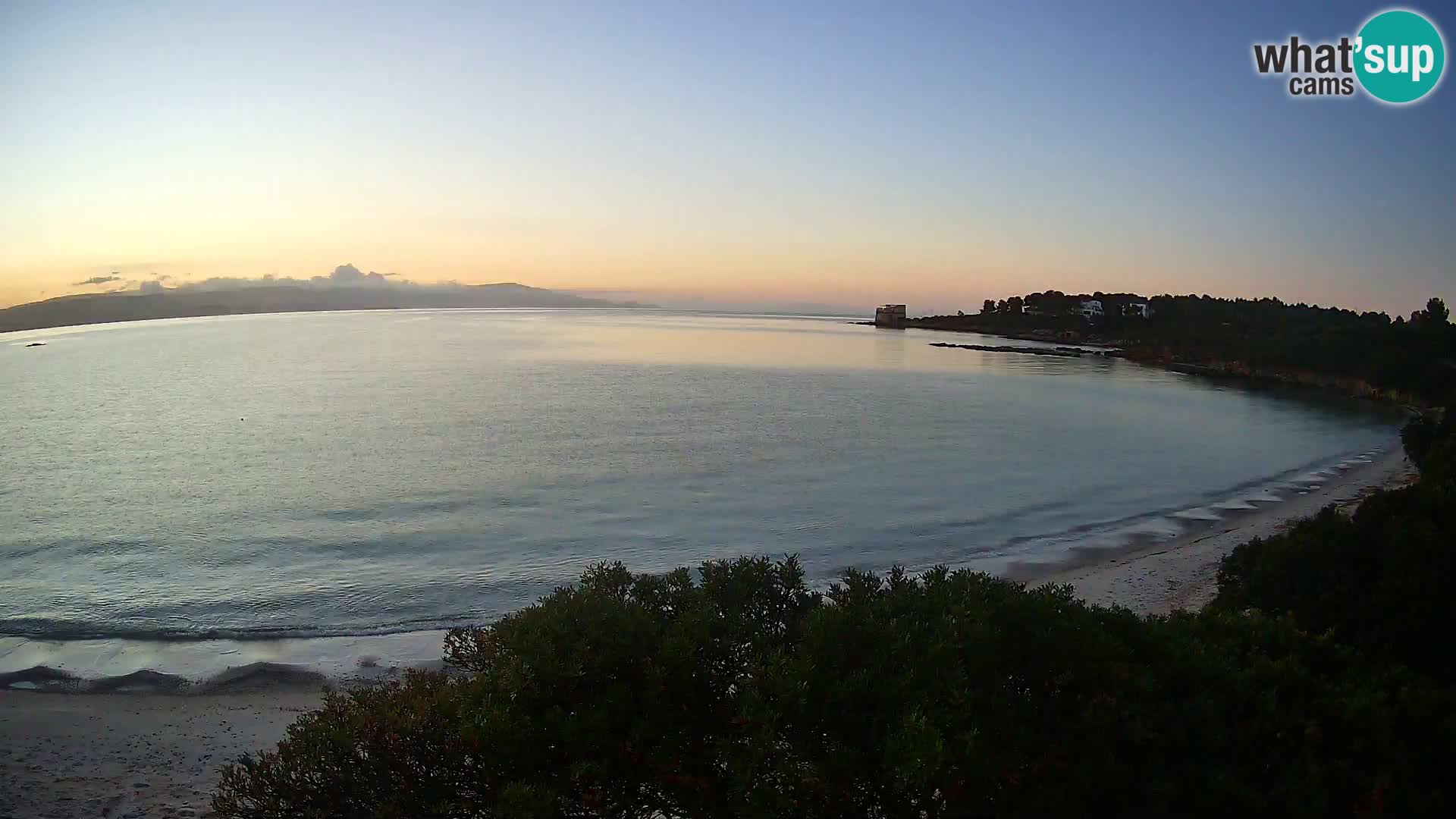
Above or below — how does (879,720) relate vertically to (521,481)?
above

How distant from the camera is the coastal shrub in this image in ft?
12.6

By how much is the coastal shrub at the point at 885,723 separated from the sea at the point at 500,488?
6718 millimetres

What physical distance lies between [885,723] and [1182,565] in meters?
12.4

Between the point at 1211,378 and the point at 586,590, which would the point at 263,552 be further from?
the point at 1211,378

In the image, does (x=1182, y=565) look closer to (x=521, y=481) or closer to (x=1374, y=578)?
(x=1374, y=578)

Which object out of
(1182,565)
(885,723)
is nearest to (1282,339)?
(1182,565)

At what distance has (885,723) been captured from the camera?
4.03 meters

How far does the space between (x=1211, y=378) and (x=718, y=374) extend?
4093 cm

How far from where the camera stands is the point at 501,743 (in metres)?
4.16

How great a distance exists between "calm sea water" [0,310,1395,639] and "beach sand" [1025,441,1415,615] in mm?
1106

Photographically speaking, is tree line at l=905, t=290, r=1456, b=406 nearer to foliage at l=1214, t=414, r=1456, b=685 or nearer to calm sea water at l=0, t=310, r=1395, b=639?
calm sea water at l=0, t=310, r=1395, b=639

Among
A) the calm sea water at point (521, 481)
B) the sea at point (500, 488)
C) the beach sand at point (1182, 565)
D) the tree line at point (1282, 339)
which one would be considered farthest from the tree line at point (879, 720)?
the tree line at point (1282, 339)

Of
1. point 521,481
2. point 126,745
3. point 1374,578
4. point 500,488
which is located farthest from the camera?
point 521,481

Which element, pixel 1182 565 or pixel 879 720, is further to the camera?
pixel 1182 565
